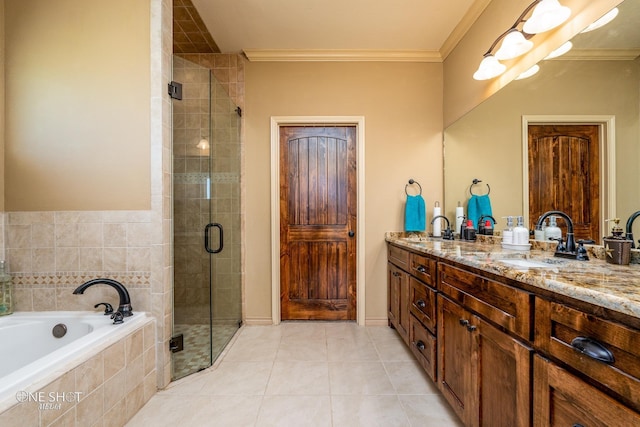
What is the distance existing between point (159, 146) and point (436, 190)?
243 centimetres

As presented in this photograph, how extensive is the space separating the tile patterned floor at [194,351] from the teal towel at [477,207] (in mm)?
2316

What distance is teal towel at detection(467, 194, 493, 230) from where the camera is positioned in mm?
2124

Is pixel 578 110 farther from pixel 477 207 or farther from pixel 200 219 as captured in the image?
pixel 200 219

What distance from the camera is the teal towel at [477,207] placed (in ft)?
6.97

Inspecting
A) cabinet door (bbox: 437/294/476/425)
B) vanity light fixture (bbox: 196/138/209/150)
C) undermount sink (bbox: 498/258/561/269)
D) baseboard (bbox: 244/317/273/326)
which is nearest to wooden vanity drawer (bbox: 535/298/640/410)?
undermount sink (bbox: 498/258/561/269)

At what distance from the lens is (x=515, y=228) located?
167 cm

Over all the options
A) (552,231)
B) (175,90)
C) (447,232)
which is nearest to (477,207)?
(447,232)

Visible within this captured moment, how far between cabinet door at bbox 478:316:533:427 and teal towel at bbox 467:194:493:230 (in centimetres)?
124

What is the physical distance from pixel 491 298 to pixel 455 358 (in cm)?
47

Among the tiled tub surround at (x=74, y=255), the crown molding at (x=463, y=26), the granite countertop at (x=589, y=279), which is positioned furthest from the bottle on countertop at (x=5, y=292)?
the crown molding at (x=463, y=26)

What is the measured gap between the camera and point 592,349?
68cm

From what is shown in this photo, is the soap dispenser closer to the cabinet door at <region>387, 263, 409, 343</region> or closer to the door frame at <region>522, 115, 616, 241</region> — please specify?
the door frame at <region>522, 115, 616, 241</region>

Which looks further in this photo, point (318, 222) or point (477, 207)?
point (318, 222)

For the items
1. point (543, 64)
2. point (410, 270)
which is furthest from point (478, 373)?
point (543, 64)
